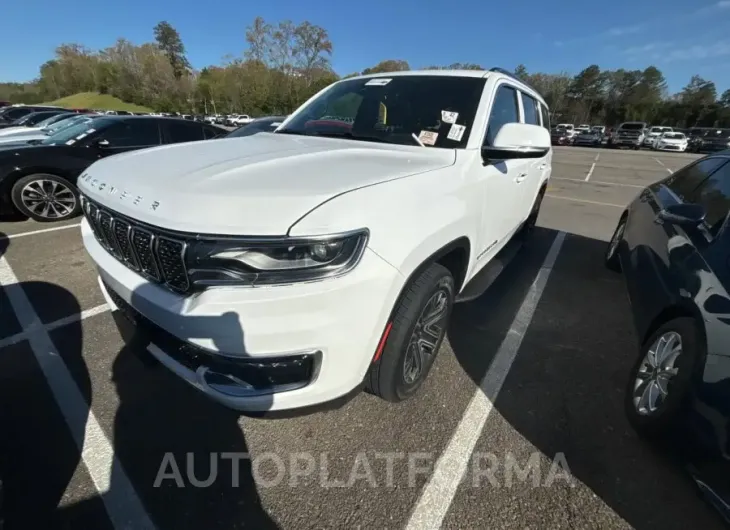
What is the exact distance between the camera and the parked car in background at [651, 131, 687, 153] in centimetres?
2793

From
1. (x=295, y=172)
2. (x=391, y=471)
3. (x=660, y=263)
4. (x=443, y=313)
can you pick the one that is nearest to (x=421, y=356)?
(x=443, y=313)

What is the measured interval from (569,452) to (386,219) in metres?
Answer: 1.63

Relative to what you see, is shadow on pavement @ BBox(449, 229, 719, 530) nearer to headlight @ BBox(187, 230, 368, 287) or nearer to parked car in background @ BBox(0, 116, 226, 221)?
headlight @ BBox(187, 230, 368, 287)

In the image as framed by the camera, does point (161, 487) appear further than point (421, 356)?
No

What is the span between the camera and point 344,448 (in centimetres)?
199

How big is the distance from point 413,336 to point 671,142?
35.9m

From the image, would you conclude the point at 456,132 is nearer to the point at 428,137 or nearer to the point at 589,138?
the point at 428,137

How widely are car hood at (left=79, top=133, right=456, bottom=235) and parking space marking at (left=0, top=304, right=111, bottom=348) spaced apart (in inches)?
53.3

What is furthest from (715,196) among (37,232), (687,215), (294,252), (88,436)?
(37,232)

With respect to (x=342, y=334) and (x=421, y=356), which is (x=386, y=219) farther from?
(x=421, y=356)

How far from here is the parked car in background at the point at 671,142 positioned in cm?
2793

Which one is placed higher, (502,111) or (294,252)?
(502,111)

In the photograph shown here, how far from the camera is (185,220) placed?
1426 mm

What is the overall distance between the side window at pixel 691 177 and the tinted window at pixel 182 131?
683 cm
